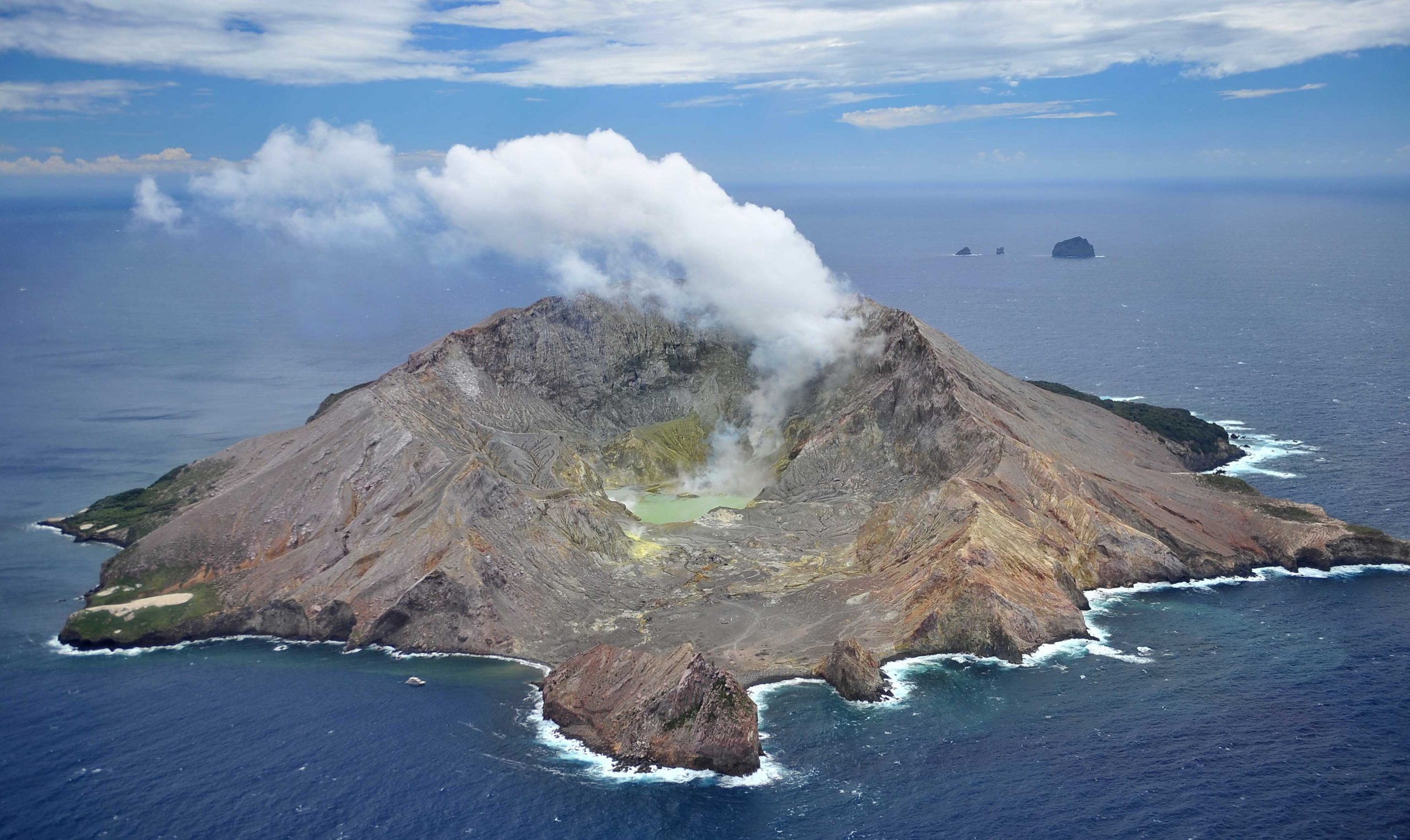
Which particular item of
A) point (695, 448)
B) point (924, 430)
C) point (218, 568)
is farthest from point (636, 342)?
point (218, 568)

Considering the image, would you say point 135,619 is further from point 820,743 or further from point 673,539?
point 820,743

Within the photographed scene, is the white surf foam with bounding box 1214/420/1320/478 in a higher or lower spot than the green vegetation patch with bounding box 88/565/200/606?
higher

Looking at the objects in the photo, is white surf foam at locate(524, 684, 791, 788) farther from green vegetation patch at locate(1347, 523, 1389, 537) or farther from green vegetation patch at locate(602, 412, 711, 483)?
green vegetation patch at locate(1347, 523, 1389, 537)

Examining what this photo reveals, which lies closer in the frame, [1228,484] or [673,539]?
[673,539]

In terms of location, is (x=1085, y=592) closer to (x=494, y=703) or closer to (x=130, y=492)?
(x=494, y=703)

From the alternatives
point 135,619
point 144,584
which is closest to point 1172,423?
point 144,584

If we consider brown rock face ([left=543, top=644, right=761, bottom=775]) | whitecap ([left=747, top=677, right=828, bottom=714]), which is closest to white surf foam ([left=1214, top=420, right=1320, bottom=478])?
whitecap ([left=747, top=677, right=828, bottom=714])
